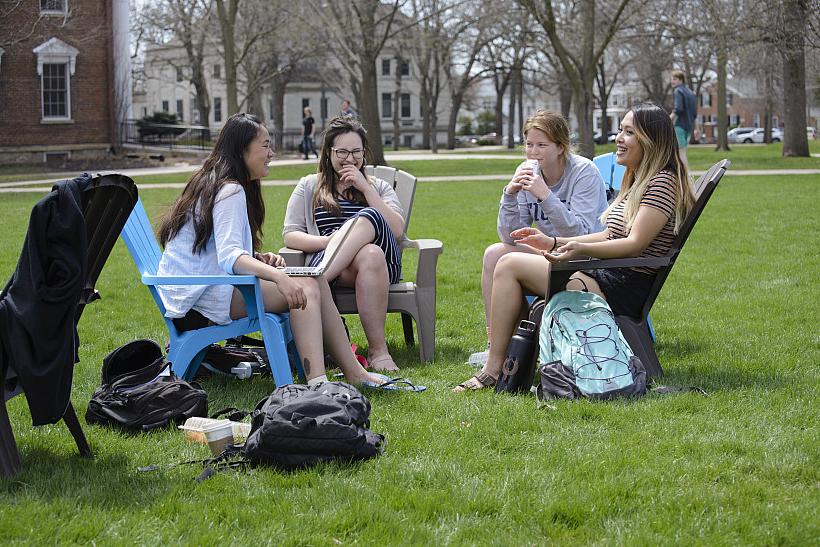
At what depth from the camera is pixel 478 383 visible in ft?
16.6

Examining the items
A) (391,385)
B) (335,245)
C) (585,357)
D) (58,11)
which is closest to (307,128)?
(58,11)

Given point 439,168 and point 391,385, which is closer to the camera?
point 391,385

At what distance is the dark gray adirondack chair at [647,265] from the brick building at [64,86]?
1068 inches

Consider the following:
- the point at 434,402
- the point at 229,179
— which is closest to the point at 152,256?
the point at 229,179

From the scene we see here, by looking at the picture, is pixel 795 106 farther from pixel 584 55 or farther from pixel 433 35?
pixel 433 35

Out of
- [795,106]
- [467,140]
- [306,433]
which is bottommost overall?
[306,433]

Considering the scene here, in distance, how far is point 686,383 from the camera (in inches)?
198

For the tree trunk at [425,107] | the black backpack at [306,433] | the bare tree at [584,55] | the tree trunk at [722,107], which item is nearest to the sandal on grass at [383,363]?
the black backpack at [306,433]

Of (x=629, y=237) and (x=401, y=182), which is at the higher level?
(x=401, y=182)

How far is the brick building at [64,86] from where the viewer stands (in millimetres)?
30375

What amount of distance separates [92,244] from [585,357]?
2.17 m

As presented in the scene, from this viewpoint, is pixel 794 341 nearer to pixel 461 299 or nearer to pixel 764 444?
pixel 764 444

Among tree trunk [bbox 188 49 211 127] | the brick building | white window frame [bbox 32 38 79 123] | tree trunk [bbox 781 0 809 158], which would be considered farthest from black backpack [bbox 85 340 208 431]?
tree trunk [bbox 188 49 211 127]

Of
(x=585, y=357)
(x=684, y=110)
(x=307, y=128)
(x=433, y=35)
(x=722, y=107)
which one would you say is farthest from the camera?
(x=433, y=35)
